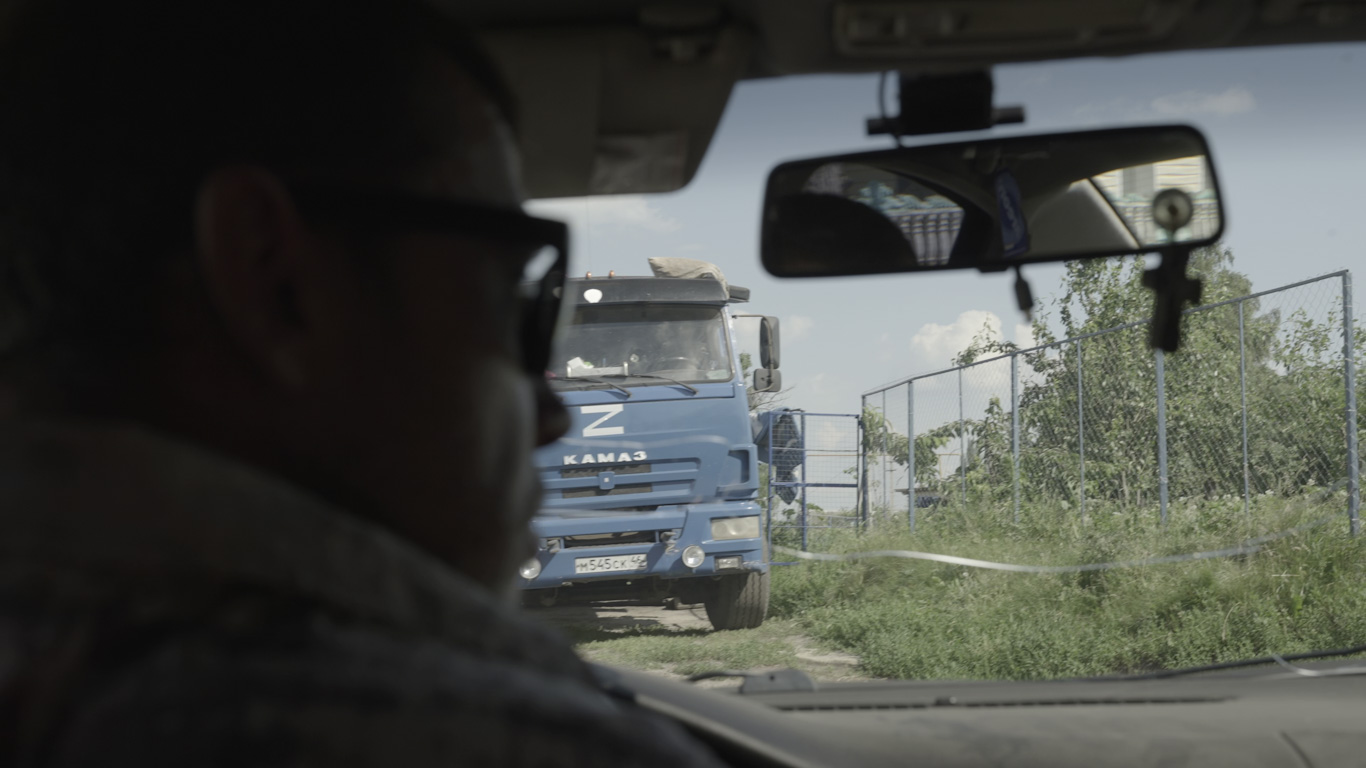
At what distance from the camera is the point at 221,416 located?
0.86 metres

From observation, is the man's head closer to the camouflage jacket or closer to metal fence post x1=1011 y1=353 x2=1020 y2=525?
the camouflage jacket

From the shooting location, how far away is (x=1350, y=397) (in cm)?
813

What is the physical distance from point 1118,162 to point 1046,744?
101 centimetres

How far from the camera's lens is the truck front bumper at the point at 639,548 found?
8.78m

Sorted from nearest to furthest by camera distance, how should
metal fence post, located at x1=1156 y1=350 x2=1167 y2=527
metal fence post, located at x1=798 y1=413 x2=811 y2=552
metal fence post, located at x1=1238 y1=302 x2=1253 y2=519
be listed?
metal fence post, located at x1=1238 y1=302 x2=1253 y2=519, metal fence post, located at x1=1156 y1=350 x2=1167 y2=527, metal fence post, located at x1=798 y1=413 x2=811 y2=552

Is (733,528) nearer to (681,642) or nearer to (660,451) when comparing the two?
(660,451)

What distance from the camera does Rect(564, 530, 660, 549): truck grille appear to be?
889 centimetres

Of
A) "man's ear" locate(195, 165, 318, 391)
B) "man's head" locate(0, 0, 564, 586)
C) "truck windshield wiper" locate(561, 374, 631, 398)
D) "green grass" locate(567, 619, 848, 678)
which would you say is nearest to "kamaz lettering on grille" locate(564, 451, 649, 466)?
"truck windshield wiper" locate(561, 374, 631, 398)

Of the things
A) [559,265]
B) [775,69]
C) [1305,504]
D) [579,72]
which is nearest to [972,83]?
[775,69]

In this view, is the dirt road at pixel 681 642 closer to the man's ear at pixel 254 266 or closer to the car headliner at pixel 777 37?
the car headliner at pixel 777 37

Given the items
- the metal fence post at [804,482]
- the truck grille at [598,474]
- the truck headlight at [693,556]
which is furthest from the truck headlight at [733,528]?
the metal fence post at [804,482]

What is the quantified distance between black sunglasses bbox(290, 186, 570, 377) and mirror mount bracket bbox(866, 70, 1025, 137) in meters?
0.83

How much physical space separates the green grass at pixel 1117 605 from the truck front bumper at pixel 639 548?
1.19 metres

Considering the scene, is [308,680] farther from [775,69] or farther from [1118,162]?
[1118,162]
